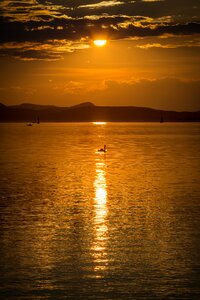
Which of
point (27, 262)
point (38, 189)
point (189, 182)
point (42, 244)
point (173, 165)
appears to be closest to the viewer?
point (27, 262)

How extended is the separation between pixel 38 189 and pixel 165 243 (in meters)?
19.7

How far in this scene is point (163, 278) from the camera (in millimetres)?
20797

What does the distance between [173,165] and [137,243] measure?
4008 cm

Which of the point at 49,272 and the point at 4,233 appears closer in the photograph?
the point at 49,272

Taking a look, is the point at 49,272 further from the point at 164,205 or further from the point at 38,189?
the point at 38,189

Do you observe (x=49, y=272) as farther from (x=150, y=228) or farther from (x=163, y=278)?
(x=150, y=228)

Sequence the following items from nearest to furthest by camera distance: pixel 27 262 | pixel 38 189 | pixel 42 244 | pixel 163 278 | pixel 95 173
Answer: pixel 163 278
pixel 27 262
pixel 42 244
pixel 38 189
pixel 95 173

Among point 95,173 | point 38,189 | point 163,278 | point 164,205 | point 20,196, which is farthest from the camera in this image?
point 95,173

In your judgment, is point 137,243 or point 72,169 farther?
point 72,169

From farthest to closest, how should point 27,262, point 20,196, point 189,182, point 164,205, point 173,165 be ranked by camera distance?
point 173,165
point 189,182
point 20,196
point 164,205
point 27,262

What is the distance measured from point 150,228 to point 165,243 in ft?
10.2

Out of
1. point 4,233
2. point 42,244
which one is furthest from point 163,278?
point 4,233

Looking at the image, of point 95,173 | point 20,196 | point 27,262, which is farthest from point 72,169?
point 27,262

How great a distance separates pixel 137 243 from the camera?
25828mm
